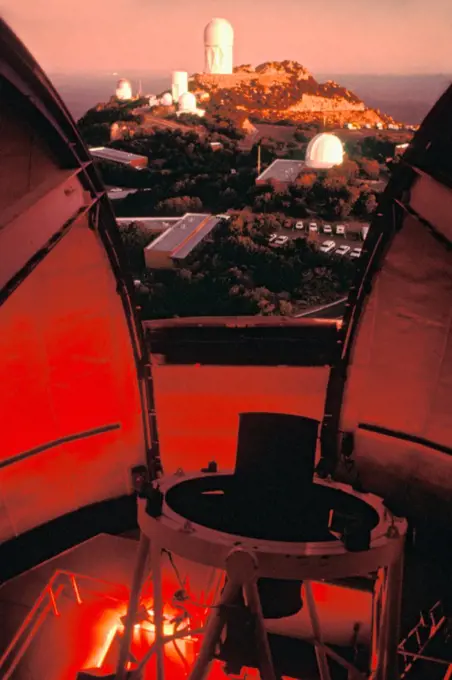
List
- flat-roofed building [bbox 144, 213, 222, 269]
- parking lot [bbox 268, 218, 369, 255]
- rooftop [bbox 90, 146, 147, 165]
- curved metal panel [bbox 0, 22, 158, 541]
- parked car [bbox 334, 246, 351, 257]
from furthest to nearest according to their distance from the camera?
rooftop [bbox 90, 146, 147, 165] < parking lot [bbox 268, 218, 369, 255] < flat-roofed building [bbox 144, 213, 222, 269] < parked car [bbox 334, 246, 351, 257] < curved metal panel [bbox 0, 22, 158, 541]

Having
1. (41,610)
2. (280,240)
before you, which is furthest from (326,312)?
(41,610)

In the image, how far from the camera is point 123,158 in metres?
62.1

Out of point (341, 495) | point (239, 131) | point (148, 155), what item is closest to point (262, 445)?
point (341, 495)

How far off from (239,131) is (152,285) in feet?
151

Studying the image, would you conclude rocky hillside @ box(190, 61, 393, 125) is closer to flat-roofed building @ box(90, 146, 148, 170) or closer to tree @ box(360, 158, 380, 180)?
flat-roofed building @ box(90, 146, 148, 170)

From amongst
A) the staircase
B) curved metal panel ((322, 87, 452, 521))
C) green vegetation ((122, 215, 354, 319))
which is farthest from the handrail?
green vegetation ((122, 215, 354, 319))

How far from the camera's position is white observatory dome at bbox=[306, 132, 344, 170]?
51875 millimetres

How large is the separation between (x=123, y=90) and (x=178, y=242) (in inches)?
2946

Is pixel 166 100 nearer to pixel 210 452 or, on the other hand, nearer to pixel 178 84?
pixel 178 84

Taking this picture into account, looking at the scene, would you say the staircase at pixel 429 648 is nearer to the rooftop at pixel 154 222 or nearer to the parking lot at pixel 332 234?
the parking lot at pixel 332 234

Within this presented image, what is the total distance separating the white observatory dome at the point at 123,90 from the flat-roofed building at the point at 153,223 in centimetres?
6250

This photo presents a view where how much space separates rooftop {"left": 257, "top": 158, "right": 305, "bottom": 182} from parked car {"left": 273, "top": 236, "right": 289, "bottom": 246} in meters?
11.2

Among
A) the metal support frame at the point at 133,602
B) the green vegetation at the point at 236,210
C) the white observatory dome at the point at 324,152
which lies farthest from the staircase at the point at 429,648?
the white observatory dome at the point at 324,152

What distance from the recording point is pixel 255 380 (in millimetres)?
12672
